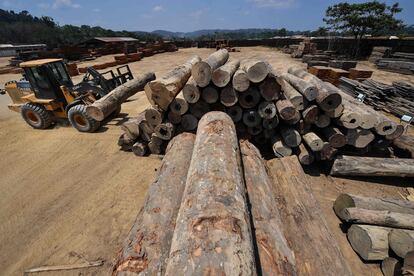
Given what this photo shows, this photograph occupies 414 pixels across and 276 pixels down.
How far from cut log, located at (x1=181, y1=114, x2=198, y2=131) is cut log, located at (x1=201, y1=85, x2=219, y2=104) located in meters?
0.60

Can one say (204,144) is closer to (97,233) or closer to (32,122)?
(97,233)

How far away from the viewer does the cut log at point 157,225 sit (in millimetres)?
2529

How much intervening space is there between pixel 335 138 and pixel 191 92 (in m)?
3.34

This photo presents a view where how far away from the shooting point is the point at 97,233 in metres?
4.04

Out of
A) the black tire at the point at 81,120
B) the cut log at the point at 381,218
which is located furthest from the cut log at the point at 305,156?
the black tire at the point at 81,120

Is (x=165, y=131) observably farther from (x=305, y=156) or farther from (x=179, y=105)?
(x=305, y=156)

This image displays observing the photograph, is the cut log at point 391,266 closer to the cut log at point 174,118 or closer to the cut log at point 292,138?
the cut log at point 292,138

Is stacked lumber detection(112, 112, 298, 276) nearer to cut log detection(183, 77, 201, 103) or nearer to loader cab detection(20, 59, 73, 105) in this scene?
cut log detection(183, 77, 201, 103)

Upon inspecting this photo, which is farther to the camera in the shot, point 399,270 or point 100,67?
point 100,67

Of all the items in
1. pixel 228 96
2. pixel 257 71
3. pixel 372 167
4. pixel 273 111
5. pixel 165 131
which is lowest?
pixel 372 167

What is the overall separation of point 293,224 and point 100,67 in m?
22.5

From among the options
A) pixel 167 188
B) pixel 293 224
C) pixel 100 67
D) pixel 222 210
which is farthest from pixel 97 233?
pixel 100 67

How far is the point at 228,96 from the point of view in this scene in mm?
4859

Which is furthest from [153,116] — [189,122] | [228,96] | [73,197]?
[73,197]
